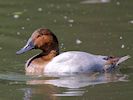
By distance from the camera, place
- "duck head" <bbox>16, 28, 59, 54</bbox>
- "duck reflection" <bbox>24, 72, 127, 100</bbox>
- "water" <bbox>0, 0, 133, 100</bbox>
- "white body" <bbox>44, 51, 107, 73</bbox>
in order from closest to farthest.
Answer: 1. "duck reflection" <bbox>24, 72, 127, 100</bbox>
2. "water" <bbox>0, 0, 133, 100</bbox>
3. "white body" <bbox>44, 51, 107, 73</bbox>
4. "duck head" <bbox>16, 28, 59, 54</bbox>

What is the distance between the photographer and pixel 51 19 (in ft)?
51.6

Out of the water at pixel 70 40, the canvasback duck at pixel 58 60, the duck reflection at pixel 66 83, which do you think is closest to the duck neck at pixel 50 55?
the canvasback duck at pixel 58 60

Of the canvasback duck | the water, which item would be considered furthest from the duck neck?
the water

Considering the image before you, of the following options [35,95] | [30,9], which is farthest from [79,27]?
[35,95]

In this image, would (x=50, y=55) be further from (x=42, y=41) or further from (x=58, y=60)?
(x=58, y=60)

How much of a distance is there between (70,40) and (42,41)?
179 centimetres

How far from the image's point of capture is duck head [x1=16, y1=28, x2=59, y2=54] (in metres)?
11.9

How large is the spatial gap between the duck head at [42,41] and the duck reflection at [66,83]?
0.85 meters

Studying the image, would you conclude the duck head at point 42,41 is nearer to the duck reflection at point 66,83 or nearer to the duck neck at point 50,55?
the duck neck at point 50,55

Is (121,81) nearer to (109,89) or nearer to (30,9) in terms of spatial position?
(109,89)

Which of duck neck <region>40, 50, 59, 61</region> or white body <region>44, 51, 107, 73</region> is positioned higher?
duck neck <region>40, 50, 59, 61</region>

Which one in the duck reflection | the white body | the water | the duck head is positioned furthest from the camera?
the duck head

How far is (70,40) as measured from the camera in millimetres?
13695

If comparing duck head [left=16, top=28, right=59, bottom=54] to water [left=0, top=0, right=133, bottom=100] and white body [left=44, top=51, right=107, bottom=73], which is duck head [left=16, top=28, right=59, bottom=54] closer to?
water [left=0, top=0, right=133, bottom=100]
